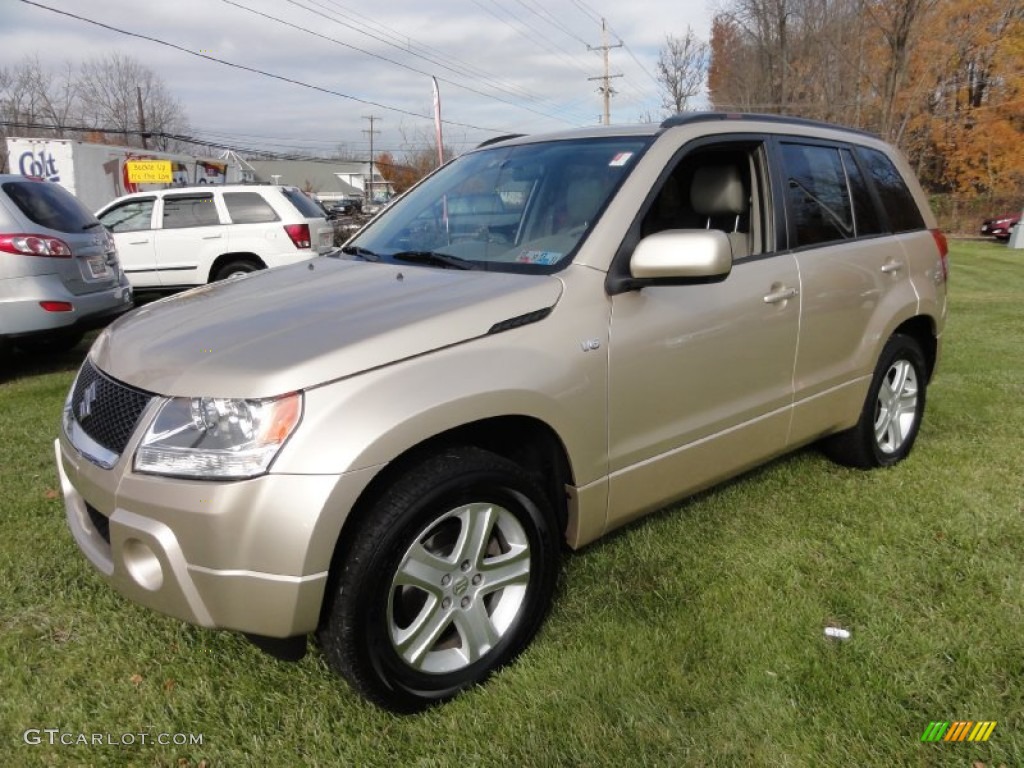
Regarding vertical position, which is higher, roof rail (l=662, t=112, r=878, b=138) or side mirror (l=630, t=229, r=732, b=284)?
roof rail (l=662, t=112, r=878, b=138)

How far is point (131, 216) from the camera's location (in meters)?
10.5

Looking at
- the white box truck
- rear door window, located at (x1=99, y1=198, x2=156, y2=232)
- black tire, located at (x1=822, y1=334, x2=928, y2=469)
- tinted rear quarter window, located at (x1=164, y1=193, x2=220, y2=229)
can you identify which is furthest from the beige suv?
the white box truck

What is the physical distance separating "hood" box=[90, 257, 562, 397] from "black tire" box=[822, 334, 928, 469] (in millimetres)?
2283

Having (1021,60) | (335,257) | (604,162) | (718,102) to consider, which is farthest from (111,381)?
(718,102)

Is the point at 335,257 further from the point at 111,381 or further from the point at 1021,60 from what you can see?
the point at 1021,60

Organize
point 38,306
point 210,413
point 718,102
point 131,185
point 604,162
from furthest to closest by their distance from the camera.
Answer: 1. point 718,102
2. point 131,185
3. point 38,306
4. point 604,162
5. point 210,413

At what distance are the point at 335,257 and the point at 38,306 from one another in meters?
4.03

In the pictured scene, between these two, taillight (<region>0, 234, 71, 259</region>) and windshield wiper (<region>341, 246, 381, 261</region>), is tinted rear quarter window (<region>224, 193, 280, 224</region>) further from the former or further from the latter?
windshield wiper (<region>341, 246, 381, 261</region>)

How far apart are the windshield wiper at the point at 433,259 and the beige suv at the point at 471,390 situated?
0.06 ft

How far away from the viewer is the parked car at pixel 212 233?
→ 9.98m

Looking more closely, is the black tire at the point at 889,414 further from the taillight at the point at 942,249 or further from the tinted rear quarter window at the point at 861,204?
the tinted rear quarter window at the point at 861,204

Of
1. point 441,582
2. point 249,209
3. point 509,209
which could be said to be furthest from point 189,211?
point 441,582

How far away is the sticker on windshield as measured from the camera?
8.89 feet

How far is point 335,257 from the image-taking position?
3467mm
